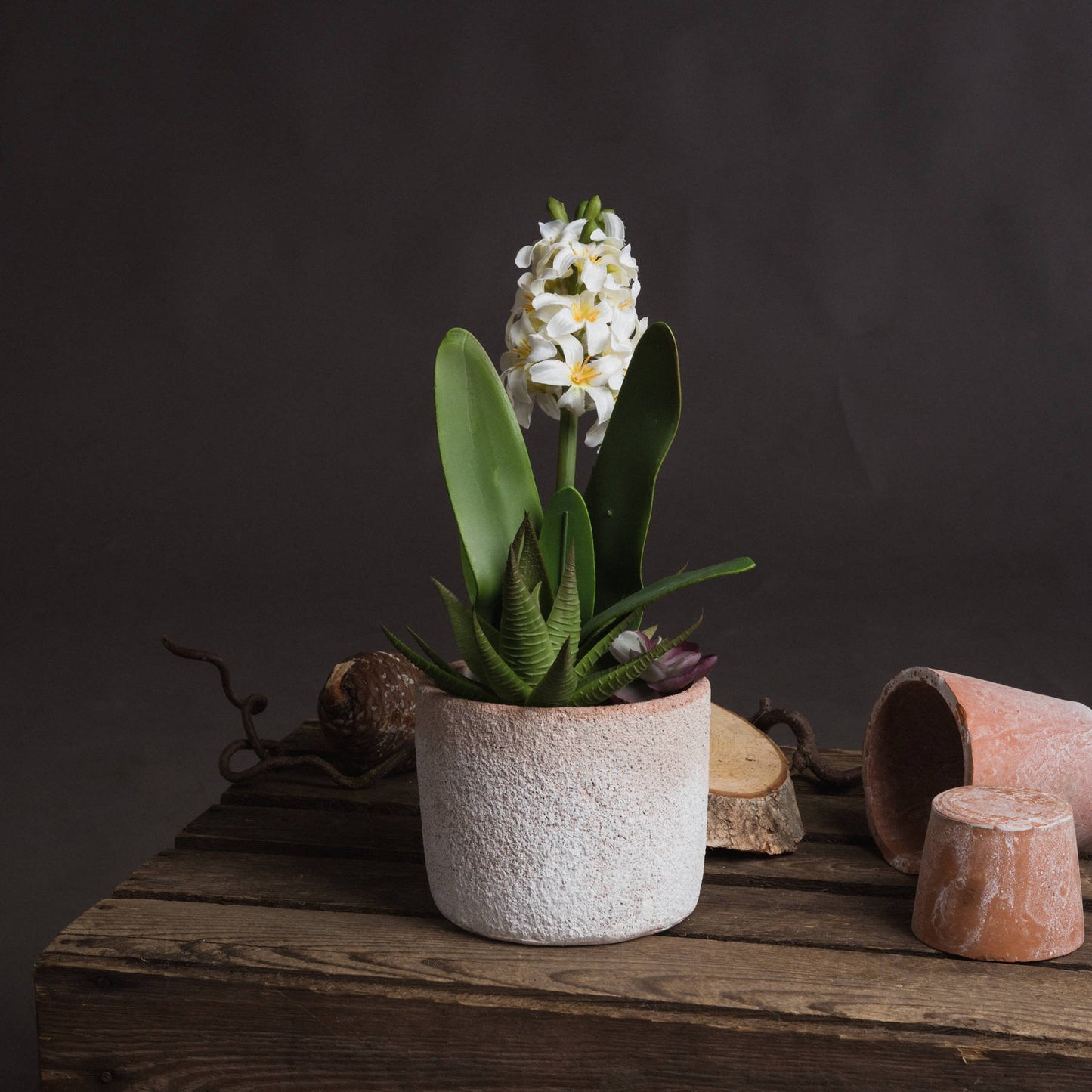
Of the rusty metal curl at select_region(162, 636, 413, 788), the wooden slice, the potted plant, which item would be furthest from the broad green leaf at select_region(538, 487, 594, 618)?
the rusty metal curl at select_region(162, 636, 413, 788)

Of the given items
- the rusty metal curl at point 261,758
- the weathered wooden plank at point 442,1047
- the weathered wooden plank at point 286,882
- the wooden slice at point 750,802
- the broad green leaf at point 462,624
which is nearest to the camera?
the weathered wooden plank at point 442,1047

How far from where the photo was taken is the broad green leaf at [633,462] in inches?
44.5

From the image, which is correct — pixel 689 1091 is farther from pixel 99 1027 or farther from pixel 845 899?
pixel 99 1027

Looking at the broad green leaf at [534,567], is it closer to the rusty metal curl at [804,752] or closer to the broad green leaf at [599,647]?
the broad green leaf at [599,647]

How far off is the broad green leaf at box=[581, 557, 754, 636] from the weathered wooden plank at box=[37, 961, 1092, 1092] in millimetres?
333

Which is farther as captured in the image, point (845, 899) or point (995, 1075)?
point (845, 899)

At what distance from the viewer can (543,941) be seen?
3.83ft

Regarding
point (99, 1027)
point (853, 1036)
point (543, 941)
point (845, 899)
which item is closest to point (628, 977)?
point (543, 941)

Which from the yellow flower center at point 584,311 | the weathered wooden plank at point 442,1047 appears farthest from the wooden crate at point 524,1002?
the yellow flower center at point 584,311

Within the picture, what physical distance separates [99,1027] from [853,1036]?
2.18 ft

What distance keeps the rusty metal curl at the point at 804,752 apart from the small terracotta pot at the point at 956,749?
124 millimetres

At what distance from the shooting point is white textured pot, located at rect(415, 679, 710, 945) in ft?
3.66

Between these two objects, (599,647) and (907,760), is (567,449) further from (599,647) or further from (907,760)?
(907,760)

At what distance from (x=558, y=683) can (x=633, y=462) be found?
0.72ft
